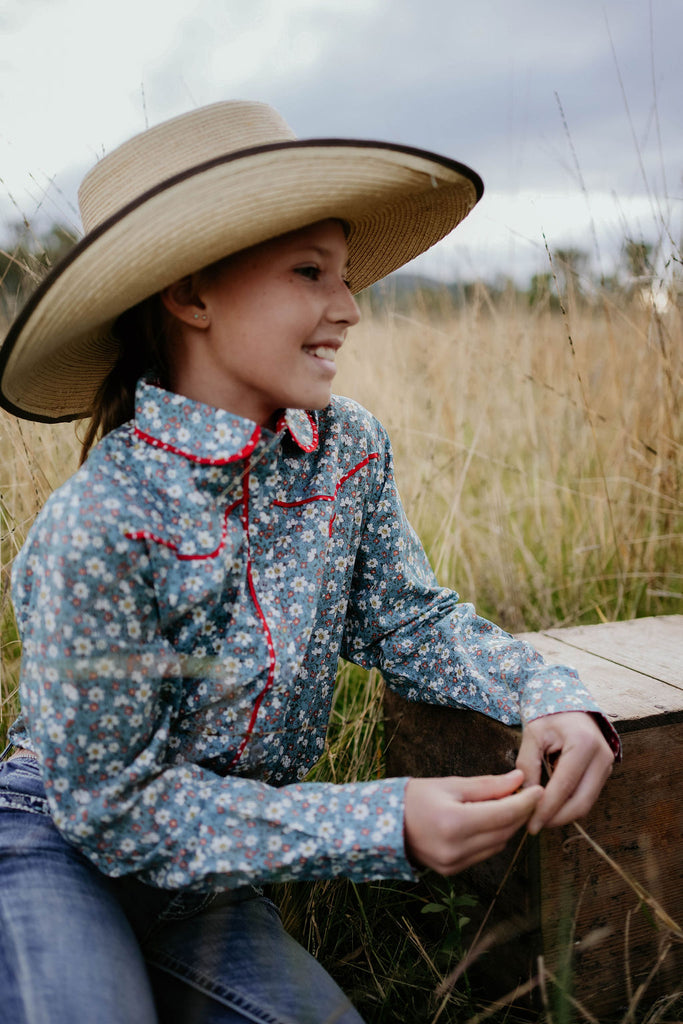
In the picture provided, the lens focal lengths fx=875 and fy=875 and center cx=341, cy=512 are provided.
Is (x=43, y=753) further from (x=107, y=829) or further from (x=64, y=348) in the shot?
(x=64, y=348)

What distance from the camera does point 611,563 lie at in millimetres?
2941

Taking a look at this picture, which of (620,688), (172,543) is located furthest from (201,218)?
(620,688)

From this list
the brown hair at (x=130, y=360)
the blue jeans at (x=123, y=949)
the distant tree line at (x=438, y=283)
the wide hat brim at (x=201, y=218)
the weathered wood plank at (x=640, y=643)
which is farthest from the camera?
the distant tree line at (x=438, y=283)

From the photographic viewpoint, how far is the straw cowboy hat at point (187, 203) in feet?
3.84

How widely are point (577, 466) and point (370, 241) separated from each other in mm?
1844

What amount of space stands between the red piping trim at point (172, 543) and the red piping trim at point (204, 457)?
8cm

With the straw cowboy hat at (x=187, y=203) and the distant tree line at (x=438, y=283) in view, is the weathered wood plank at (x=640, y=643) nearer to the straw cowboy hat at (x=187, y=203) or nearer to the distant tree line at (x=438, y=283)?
the distant tree line at (x=438, y=283)

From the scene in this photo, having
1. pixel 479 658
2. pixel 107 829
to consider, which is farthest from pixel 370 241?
pixel 107 829

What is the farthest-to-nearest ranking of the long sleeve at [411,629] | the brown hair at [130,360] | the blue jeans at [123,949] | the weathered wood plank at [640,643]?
1. the weathered wood plank at [640,643]
2. the long sleeve at [411,629]
3. the brown hair at [130,360]
4. the blue jeans at [123,949]

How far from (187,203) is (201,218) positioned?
3 centimetres

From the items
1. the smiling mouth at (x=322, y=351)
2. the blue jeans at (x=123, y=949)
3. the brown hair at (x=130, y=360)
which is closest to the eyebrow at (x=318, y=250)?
the smiling mouth at (x=322, y=351)

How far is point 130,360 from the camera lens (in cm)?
146

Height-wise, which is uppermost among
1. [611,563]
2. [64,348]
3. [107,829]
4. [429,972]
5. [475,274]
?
[475,274]

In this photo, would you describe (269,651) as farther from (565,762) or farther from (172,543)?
(565,762)
